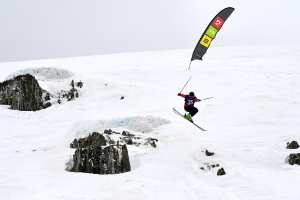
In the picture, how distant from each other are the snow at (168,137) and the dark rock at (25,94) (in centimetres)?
82

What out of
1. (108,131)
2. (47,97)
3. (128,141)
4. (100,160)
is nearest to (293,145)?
(128,141)

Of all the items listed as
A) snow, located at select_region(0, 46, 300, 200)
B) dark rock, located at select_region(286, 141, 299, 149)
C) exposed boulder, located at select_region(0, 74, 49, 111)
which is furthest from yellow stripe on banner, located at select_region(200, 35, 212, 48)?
exposed boulder, located at select_region(0, 74, 49, 111)

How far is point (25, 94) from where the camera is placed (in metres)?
25.9

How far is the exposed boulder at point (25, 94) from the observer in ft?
84.3

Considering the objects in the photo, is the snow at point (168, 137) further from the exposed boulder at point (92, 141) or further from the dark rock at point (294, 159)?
the exposed boulder at point (92, 141)

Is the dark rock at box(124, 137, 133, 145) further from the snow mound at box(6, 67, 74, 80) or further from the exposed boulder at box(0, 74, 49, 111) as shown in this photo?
the snow mound at box(6, 67, 74, 80)

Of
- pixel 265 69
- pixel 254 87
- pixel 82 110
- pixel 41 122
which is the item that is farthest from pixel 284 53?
pixel 41 122

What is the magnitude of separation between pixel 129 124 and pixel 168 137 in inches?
73.7

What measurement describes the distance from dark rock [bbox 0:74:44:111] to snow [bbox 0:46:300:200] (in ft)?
2.70

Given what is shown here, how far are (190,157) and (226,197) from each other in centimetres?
390

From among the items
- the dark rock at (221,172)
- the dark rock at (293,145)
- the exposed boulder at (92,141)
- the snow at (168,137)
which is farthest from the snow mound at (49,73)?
the dark rock at (221,172)

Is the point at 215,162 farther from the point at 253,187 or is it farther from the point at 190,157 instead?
the point at 253,187

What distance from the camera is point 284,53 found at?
46.8 meters

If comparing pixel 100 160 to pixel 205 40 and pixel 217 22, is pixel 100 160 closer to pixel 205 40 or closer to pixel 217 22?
pixel 205 40
